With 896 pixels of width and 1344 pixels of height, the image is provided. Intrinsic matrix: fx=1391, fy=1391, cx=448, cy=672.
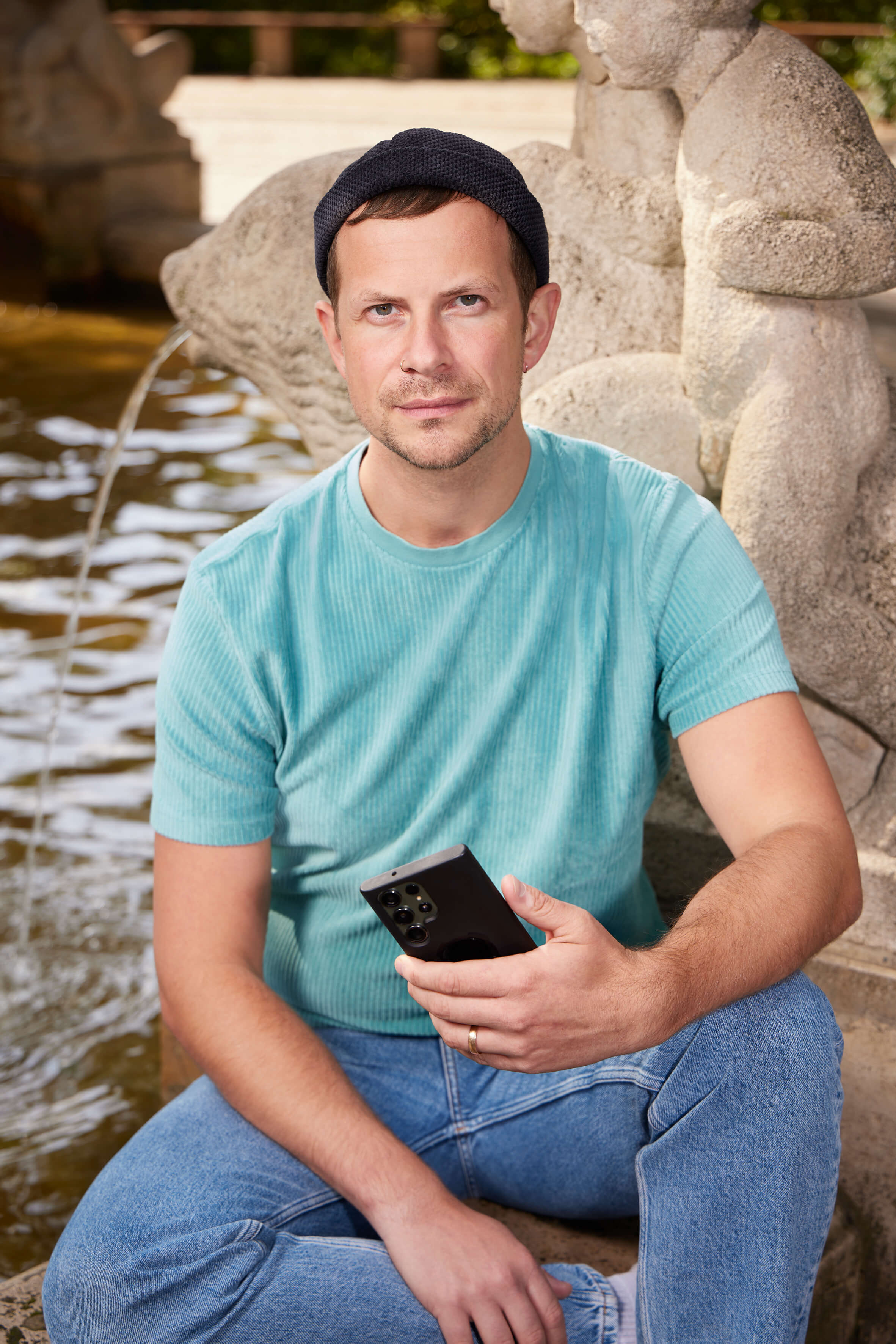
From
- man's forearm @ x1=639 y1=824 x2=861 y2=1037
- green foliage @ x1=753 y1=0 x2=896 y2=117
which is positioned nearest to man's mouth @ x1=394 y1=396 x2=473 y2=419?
man's forearm @ x1=639 y1=824 x2=861 y2=1037

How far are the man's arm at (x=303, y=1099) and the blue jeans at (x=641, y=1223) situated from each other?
0.05m

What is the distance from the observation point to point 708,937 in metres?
1.53

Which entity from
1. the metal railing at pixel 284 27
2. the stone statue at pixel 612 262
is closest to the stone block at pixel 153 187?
the metal railing at pixel 284 27

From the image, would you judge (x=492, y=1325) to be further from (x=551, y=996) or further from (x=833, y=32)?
(x=833, y=32)

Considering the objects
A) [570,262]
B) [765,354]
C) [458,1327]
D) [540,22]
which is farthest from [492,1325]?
[540,22]

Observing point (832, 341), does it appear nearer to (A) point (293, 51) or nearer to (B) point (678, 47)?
(B) point (678, 47)

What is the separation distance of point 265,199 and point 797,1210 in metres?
2.07

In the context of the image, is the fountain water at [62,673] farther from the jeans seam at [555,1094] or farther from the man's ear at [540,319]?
the jeans seam at [555,1094]

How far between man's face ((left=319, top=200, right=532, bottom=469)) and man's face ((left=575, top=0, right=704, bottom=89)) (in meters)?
0.66

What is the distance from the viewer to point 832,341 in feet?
7.27

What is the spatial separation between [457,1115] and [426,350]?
96 centimetres

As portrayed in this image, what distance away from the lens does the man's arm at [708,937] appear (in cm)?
144

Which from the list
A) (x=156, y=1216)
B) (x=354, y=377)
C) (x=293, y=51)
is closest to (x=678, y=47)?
(x=354, y=377)

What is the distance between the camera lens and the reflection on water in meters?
3.03
